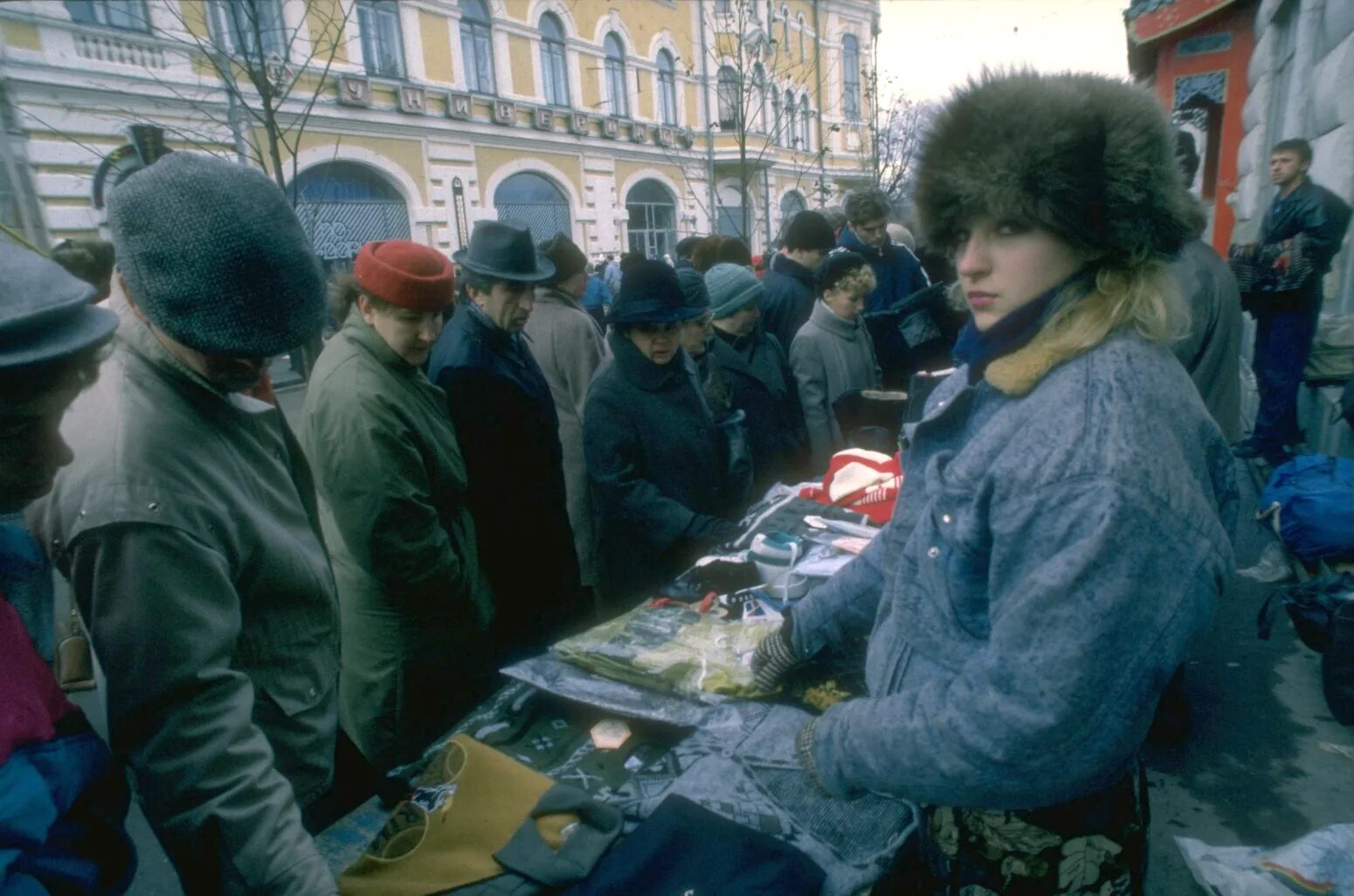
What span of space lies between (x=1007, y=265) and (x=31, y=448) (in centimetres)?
132

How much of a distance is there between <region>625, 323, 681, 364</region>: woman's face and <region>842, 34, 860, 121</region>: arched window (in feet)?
93.8

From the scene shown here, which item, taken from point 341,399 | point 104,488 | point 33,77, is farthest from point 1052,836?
point 33,77

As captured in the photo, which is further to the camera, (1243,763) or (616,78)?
(616,78)

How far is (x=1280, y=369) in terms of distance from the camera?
5.31 meters

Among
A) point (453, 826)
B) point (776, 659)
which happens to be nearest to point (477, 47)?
point (776, 659)

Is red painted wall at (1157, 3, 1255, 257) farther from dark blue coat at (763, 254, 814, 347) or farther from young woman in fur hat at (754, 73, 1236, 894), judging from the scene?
young woman in fur hat at (754, 73, 1236, 894)

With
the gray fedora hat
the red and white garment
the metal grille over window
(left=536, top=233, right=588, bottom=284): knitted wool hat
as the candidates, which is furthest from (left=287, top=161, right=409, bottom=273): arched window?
the gray fedora hat

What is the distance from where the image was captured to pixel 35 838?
A: 838 millimetres

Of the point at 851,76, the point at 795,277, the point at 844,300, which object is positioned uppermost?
the point at 851,76

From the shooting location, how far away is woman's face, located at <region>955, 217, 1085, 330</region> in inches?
43.2

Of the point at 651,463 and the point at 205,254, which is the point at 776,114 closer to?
the point at 651,463

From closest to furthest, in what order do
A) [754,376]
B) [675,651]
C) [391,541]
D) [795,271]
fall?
[675,651]
[391,541]
[754,376]
[795,271]

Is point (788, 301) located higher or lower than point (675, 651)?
higher

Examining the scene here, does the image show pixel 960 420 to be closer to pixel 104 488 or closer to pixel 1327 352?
pixel 104 488
